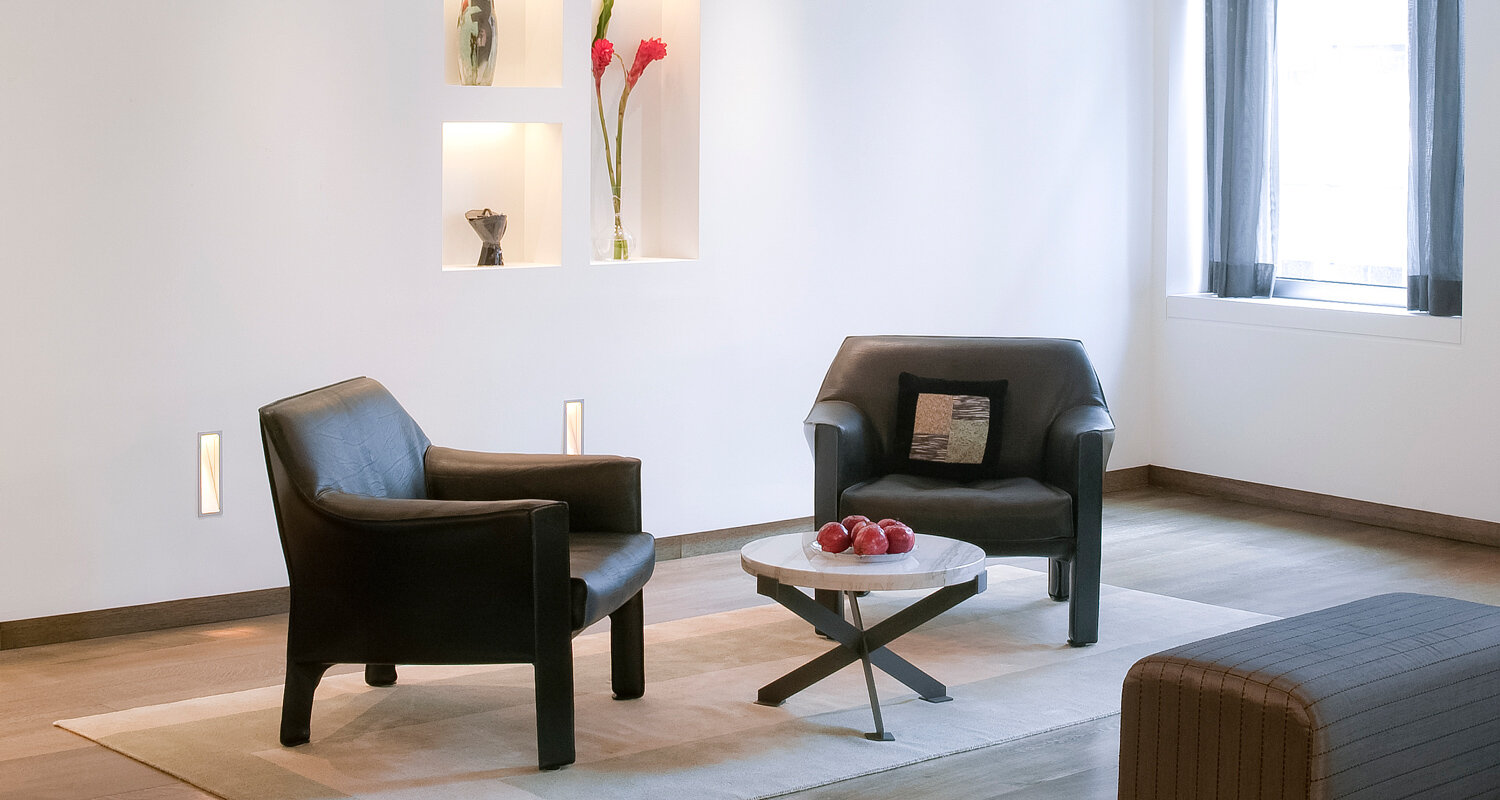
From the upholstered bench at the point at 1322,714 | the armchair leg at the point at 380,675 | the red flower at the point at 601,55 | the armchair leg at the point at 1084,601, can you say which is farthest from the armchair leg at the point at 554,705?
the red flower at the point at 601,55

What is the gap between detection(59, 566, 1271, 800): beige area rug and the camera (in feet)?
11.9

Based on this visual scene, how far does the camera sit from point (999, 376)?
529cm

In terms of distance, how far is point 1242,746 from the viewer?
8.89ft

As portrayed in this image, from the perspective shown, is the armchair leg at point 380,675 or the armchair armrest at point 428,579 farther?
the armchair leg at point 380,675

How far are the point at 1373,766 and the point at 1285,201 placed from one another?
190 inches

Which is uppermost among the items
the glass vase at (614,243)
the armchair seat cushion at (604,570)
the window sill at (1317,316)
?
the glass vase at (614,243)

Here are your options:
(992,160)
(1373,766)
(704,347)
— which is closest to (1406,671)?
(1373,766)

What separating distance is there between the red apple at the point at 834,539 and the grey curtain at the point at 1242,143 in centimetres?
383

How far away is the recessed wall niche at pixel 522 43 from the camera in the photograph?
5.60 meters

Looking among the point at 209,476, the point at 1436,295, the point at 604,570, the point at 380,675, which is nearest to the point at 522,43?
the point at 209,476

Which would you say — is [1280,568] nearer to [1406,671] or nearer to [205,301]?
[1406,671]

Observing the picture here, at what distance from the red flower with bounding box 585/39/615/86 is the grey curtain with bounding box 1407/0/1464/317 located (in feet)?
10.5

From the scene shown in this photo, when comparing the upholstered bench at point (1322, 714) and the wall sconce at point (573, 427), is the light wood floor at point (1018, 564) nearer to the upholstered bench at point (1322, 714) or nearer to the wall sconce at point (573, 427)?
the wall sconce at point (573, 427)

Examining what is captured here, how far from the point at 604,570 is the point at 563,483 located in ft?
1.69
